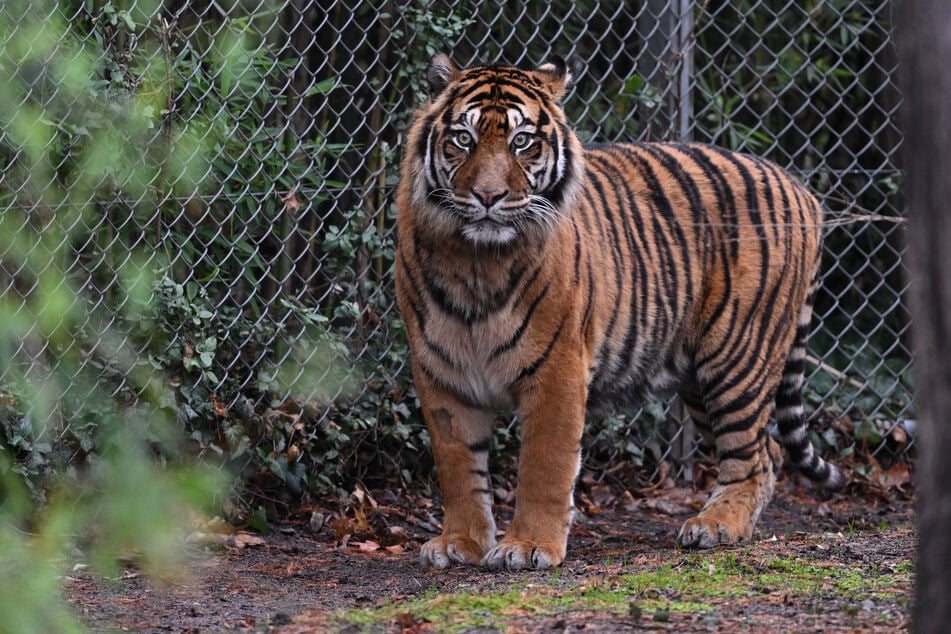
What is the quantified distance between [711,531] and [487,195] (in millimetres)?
1485

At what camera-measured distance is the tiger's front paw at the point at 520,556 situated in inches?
153

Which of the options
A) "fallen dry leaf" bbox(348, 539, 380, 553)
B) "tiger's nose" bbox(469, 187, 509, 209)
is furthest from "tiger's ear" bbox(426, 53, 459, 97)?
"fallen dry leaf" bbox(348, 539, 380, 553)

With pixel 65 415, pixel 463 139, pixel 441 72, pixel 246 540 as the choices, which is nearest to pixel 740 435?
pixel 463 139

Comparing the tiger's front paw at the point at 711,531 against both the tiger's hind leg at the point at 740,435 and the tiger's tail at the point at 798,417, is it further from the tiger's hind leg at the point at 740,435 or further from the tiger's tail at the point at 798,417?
the tiger's tail at the point at 798,417

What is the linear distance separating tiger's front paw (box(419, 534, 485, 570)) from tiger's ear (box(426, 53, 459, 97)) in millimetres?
1534

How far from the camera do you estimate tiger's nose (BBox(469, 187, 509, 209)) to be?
12.9 feet

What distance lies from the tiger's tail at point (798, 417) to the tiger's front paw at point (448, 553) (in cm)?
153

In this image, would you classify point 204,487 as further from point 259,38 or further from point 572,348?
point 259,38

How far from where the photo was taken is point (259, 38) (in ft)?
16.9

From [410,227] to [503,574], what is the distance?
1219 millimetres

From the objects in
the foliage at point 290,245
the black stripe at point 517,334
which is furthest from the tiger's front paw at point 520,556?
the foliage at point 290,245

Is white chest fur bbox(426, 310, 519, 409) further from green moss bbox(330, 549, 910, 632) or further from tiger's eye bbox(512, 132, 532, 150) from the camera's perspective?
green moss bbox(330, 549, 910, 632)

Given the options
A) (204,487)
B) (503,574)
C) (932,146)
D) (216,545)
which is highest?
(932,146)

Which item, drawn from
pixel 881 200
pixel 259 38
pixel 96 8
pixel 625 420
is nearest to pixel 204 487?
pixel 96 8
